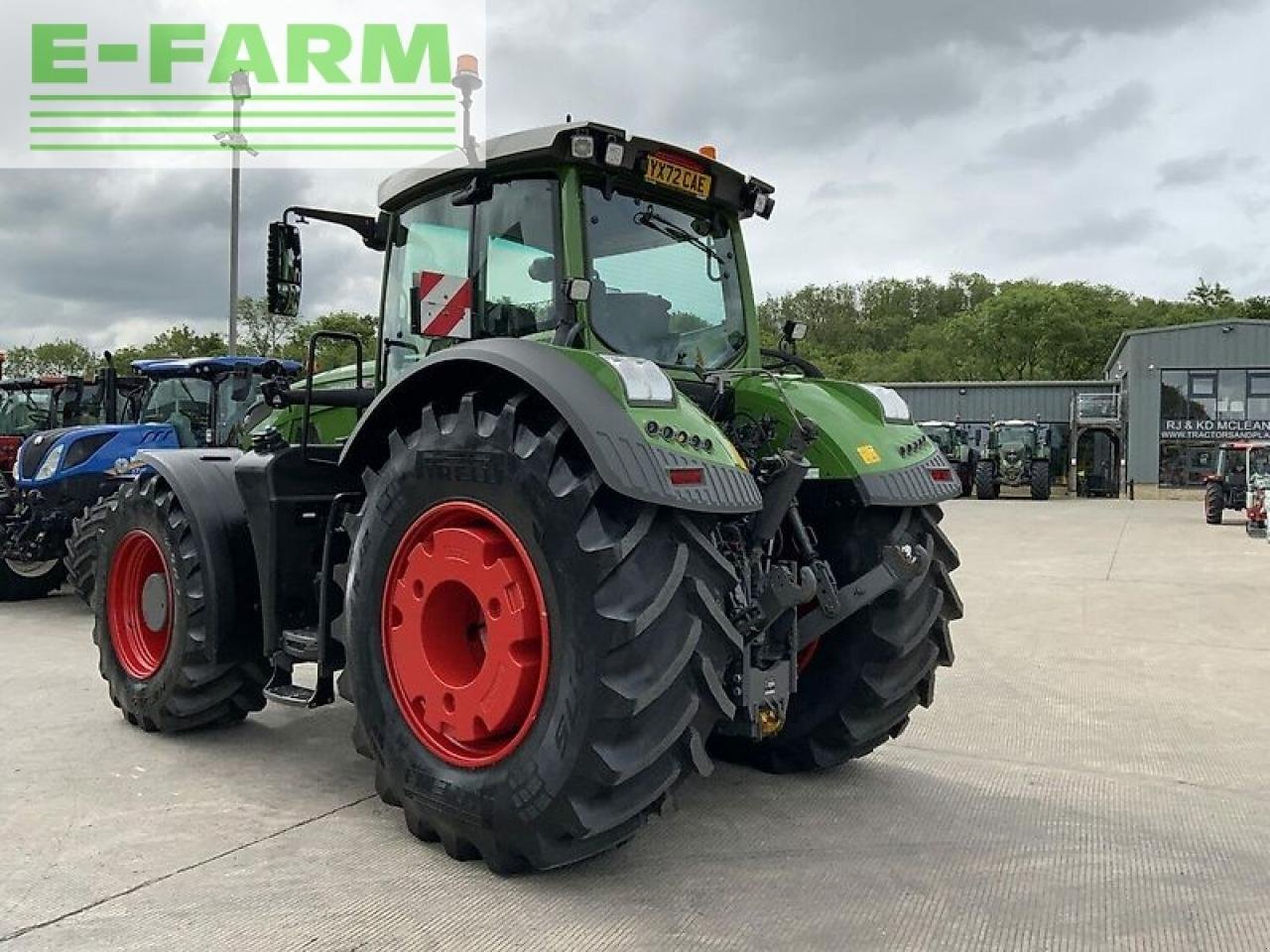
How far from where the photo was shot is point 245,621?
4.61m

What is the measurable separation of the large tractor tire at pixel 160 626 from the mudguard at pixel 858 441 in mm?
2443

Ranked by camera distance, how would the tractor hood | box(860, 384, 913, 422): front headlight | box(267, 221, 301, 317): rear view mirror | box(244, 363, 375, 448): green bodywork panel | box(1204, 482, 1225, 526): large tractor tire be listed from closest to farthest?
box(860, 384, 913, 422): front headlight → box(267, 221, 301, 317): rear view mirror → box(244, 363, 375, 448): green bodywork panel → the tractor hood → box(1204, 482, 1225, 526): large tractor tire

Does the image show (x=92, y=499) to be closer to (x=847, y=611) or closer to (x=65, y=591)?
(x=65, y=591)

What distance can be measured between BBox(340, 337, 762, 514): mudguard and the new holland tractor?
0.01m

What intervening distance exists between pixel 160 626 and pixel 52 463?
4.99 metres

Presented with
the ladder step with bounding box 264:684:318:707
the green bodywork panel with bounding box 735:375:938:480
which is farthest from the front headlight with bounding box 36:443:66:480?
the green bodywork panel with bounding box 735:375:938:480

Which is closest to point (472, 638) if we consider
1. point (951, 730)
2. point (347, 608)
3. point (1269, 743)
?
point (347, 608)

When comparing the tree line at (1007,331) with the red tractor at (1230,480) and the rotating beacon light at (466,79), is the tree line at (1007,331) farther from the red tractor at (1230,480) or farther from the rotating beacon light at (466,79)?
the rotating beacon light at (466,79)

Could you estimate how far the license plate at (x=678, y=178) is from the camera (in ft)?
13.2

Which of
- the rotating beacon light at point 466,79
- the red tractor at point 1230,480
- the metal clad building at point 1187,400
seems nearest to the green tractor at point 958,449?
the metal clad building at point 1187,400

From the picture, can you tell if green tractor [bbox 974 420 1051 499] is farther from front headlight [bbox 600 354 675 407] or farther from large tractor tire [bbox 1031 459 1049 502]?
front headlight [bbox 600 354 675 407]

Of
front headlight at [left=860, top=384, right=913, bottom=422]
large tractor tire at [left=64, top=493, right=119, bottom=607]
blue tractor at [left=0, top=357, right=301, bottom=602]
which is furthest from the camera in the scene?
blue tractor at [left=0, top=357, right=301, bottom=602]

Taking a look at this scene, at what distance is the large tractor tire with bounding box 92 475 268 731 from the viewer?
4609mm

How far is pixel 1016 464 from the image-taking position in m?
30.3
